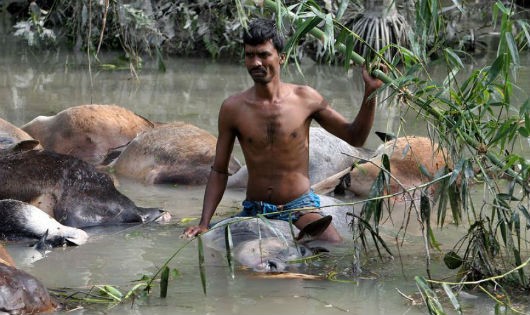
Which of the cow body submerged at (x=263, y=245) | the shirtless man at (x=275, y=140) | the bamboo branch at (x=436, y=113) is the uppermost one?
the bamboo branch at (x=436, y=113)

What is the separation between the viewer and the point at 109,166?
22.4ft

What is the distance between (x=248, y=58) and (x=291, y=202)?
0.73 m

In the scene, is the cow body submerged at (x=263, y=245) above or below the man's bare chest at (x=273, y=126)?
below

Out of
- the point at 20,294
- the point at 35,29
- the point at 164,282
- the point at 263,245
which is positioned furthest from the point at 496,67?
the point at 35,29

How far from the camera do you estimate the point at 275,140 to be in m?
4.79

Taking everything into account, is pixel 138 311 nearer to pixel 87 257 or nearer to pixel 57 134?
pixel 87 257

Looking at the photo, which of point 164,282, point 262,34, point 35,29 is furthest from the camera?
point 35,29

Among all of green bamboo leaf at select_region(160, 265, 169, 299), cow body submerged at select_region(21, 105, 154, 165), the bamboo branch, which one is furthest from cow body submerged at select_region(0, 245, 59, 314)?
cow body submerged at select_region(21, 105, 154, 165)

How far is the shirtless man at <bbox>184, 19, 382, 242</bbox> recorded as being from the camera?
15.6 feet

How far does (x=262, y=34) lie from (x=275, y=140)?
1.72ft

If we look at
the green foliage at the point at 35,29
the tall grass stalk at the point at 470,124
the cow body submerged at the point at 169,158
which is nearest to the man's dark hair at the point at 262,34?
the tall grass stalk at the point at 470,124

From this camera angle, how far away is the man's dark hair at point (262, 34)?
15.1 ft

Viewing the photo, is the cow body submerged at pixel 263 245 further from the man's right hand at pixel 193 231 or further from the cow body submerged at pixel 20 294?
the cow body submerged at pixel 20 294

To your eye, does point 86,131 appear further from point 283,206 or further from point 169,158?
point 283,206
